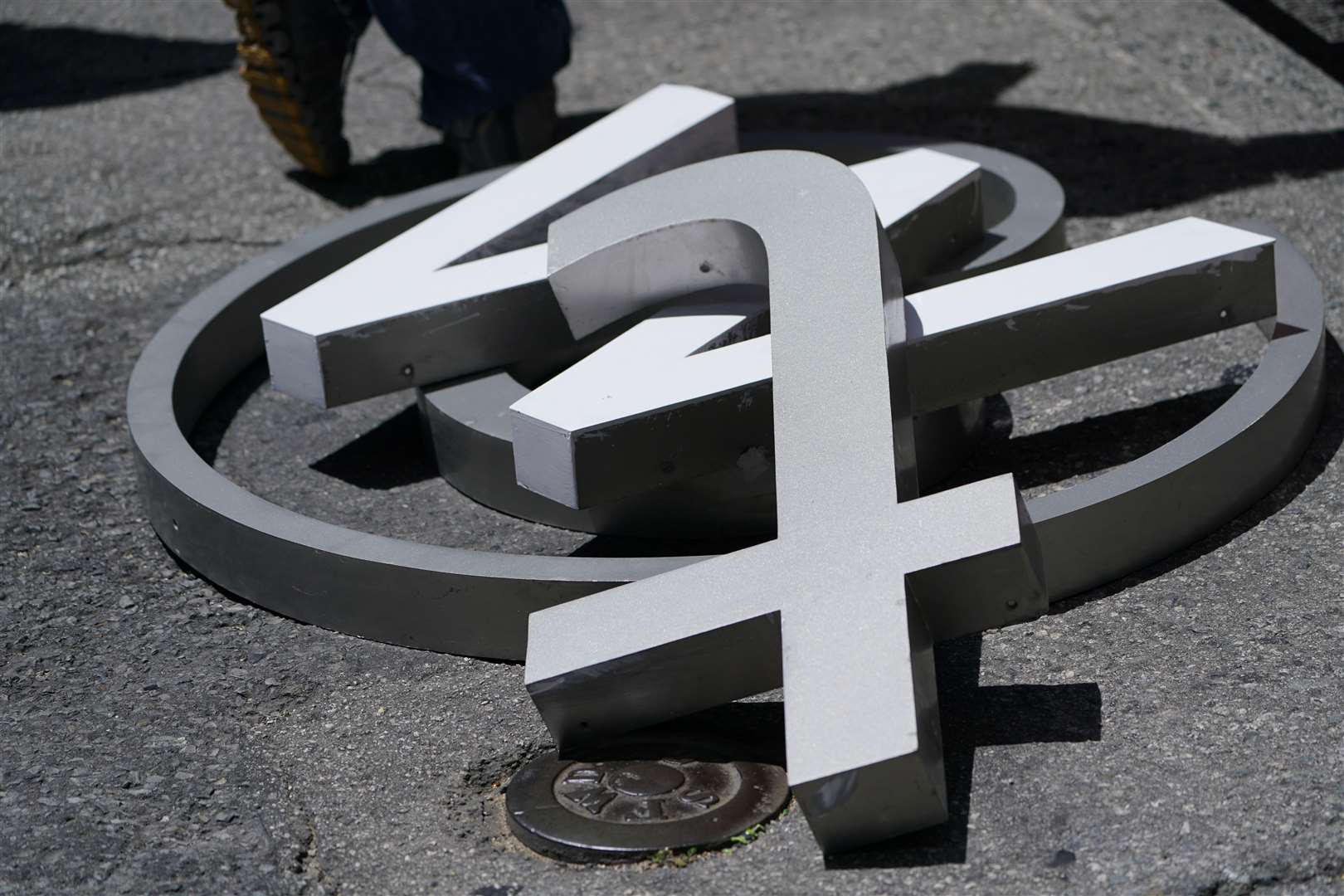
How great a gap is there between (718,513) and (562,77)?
3484 mm

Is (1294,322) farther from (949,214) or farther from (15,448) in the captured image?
(15,448)

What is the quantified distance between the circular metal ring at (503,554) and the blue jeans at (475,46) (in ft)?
5.49

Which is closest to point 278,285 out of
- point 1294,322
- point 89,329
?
point 89,329

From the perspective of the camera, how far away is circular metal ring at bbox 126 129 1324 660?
2627 millimetres

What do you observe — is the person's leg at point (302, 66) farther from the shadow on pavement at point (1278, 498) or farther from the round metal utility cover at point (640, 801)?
the round metal utility cover at point (640, 801)

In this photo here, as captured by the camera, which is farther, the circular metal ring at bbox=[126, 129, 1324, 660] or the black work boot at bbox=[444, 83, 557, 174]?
the black work boot at bbox=[444, 83, 557, 174]

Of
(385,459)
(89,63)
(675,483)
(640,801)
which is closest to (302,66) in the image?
(385,459)

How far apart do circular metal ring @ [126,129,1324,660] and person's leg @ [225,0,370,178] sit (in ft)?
5.92

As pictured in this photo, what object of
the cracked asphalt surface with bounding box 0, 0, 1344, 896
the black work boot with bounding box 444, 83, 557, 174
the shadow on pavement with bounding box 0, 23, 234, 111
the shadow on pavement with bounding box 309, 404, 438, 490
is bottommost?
the shadow on pavement with bounding box 309, 404, 438, 490

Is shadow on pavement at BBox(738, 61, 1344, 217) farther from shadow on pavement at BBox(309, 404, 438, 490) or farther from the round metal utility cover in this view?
the round metal utility cover

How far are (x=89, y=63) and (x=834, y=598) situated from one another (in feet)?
17.7

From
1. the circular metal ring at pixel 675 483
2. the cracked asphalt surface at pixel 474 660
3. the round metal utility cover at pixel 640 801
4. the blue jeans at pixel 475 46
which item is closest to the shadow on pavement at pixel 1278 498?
the cracked asphalt surface at pixel 474 660

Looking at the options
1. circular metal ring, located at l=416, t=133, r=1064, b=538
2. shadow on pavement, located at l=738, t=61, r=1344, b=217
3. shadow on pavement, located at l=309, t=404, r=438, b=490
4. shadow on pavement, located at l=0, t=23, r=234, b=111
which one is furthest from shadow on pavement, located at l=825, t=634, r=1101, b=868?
shadow on pavement, located at l=0, t=23, r=234, b=111

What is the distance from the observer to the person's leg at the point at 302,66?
471cm
